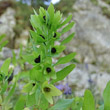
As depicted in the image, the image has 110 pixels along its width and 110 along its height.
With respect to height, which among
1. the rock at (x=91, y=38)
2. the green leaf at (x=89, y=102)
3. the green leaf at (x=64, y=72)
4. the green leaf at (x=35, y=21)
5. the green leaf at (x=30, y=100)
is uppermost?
the rock at (x=91, y=38)

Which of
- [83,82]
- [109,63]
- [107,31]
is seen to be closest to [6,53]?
[83,82]

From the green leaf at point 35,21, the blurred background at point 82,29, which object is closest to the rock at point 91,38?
the blurred background at point 82,29

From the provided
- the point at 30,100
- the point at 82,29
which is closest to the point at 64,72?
the point at 30,100

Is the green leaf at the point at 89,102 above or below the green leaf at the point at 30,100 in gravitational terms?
below

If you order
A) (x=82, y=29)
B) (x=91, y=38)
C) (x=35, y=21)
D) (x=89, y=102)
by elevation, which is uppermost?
(x=82, y=29)

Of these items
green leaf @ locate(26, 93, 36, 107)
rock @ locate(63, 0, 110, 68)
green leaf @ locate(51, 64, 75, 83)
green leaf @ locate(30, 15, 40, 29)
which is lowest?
green leaf @ locate(26, 93, 36, 107)

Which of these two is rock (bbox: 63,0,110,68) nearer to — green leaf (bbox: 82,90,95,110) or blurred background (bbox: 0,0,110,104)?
blurred background (bbox: 0,0,110,104)

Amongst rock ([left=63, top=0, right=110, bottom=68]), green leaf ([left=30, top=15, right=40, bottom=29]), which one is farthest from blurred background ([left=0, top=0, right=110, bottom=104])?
green leaf ([left=30, top=15, right=40, bottom=29])

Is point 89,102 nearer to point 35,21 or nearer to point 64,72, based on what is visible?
point 64,72

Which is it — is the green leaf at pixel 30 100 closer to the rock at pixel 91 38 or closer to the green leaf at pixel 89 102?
the green leaf at pixel 89 102

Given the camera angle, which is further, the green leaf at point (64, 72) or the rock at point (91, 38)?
the rock at point (91, 38)

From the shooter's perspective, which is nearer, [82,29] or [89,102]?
[89,102]

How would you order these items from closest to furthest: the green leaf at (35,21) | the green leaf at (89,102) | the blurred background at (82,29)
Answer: the green leaf at (89,102), the green leaf at (35,21), the blurred background at (82,29)
